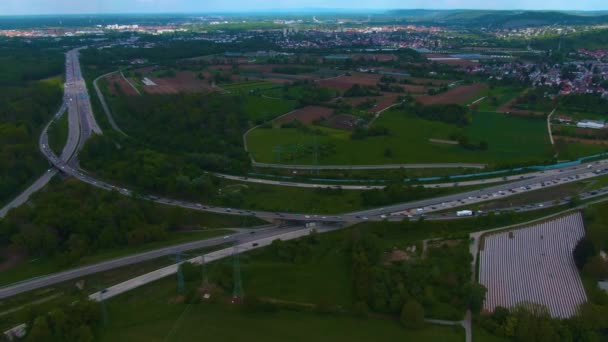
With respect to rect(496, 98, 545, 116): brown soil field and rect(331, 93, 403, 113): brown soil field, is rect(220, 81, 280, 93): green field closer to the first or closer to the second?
rect(331, 93, 403, 113): brown soil field

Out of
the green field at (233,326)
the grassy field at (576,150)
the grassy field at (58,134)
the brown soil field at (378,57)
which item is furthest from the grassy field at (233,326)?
the brown soil field at (378,57)

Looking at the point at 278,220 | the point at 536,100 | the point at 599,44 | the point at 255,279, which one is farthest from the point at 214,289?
the point at 599,44

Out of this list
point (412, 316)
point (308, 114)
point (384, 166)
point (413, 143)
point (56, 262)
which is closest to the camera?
point (412, 316)

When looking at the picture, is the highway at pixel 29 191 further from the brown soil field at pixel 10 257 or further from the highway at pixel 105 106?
the highway at pixel 105 106

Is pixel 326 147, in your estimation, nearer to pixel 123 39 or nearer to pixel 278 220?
pixel 278 220

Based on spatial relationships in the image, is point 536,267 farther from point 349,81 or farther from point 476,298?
point 349,81

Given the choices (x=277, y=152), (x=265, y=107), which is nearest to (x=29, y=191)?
(x=277, y=152)

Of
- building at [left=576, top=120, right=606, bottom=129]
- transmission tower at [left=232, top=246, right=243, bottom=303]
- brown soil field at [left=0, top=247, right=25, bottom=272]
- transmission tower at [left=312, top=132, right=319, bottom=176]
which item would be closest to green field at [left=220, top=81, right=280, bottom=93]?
transmission tower at [left=312, top=132, right=319, bottom=176]
